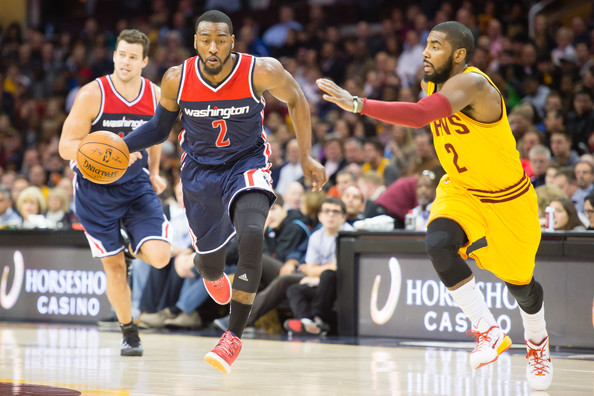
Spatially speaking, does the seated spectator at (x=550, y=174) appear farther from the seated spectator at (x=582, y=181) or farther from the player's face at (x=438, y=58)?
the player's face at (x=438, y=58)

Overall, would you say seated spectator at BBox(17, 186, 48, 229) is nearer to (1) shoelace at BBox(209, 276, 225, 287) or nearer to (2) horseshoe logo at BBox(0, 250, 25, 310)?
(2) horseshoe logo at BBox(0, 250, 25, 310)

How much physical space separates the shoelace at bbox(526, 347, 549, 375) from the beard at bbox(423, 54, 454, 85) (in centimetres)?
163

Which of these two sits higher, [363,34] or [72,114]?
[363,34]

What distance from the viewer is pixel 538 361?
16.6 feet

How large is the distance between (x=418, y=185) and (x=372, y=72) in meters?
4.05

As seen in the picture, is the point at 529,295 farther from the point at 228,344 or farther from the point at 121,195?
the point at 121,195

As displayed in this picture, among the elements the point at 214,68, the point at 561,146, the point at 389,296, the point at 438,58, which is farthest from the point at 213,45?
the point at 561,146

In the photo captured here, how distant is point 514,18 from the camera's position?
1277cm

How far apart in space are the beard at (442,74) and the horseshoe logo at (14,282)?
6.21 meters

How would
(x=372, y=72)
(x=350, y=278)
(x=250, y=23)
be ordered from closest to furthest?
1. (x=350, y=278)
2. (x=372, y=72)
3. (x=250, y=23)

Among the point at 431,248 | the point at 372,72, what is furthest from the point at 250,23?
the point at 431,248

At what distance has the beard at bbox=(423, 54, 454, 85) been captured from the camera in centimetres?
513

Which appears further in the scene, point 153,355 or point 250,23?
point 250,23

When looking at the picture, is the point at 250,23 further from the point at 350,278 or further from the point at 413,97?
the point at 350,278
